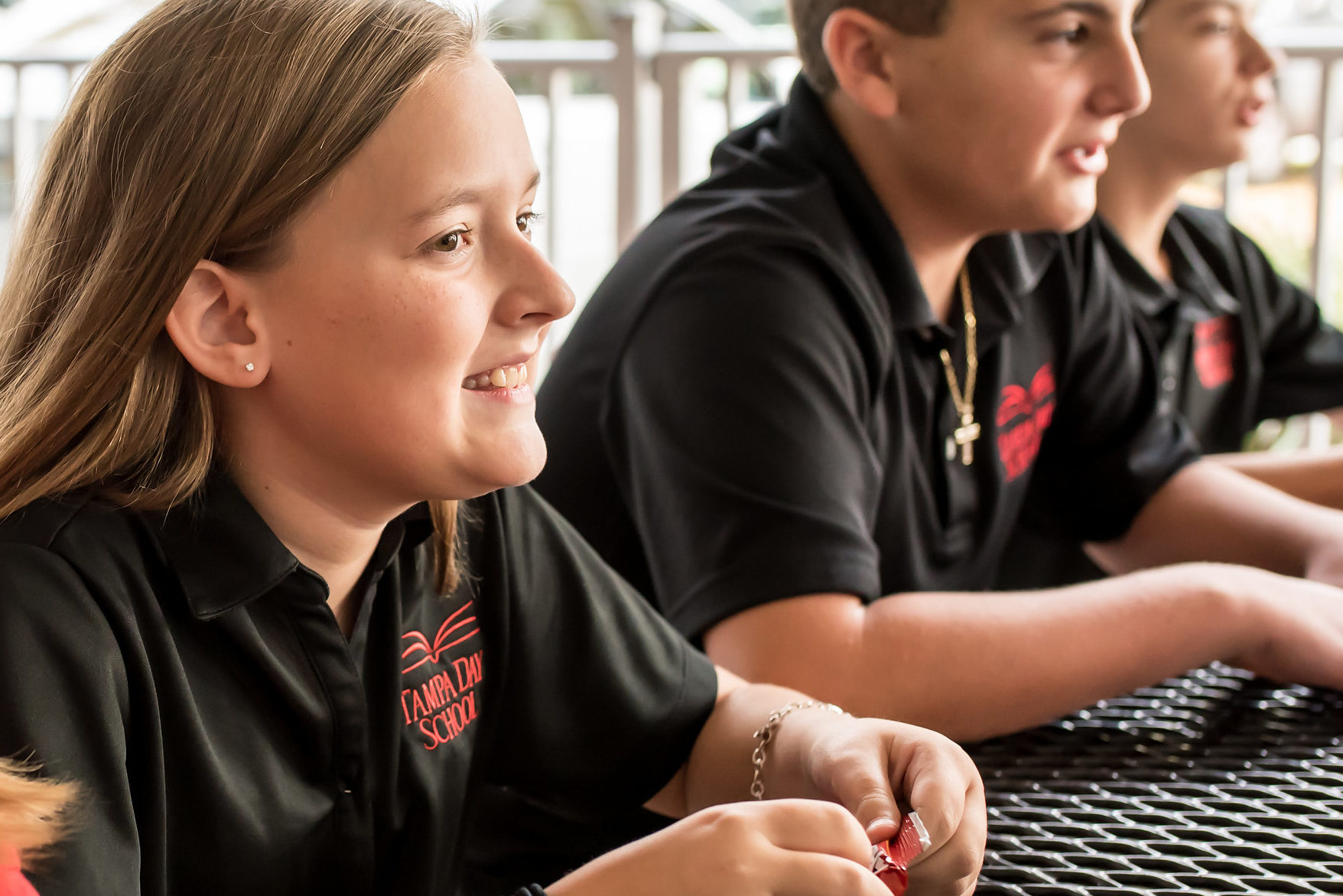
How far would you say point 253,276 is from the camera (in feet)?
3.09

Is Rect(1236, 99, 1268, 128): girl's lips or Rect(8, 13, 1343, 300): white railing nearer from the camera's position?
Rect(1236, 99, 1268, 128): girl's lips

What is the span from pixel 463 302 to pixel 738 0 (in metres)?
5.80

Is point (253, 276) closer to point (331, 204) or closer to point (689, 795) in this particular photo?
point (331, 204)

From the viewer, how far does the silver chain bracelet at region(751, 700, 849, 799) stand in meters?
1.13

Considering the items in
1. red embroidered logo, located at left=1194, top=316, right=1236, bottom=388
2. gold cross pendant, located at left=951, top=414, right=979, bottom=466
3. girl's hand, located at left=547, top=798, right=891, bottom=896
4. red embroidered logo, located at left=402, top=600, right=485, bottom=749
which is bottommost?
girl's hand, located at left=547, top=798, right=891, bottom=896

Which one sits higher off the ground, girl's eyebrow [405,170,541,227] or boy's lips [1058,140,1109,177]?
boy's lips [1058,140,1109,177]

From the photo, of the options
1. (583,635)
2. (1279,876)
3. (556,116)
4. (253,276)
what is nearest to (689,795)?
(583,635)

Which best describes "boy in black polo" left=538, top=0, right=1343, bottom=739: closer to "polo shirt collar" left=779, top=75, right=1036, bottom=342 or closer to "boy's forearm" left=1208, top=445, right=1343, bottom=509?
"polo shirt collar" left=779, top=75, right=1036, bottom=342

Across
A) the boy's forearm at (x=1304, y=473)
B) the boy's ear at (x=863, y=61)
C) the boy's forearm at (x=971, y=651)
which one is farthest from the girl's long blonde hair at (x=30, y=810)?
the boy's forearm at (x=1304, y=473)

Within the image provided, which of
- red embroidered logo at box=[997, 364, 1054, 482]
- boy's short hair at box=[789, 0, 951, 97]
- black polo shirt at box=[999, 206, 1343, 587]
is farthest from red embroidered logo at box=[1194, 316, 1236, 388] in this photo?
boy's short hair at box=[789, 0, 951, 97]

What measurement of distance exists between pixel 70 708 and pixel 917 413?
1.06 m

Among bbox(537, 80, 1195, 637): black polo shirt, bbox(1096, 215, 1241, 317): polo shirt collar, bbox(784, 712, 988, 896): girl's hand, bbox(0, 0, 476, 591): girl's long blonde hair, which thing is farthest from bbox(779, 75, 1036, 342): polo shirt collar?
bbox(0, 0, 476, 591): girl's long blonde hair

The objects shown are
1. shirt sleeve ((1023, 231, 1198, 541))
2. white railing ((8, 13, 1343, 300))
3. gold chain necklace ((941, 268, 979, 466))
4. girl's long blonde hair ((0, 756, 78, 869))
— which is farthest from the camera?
white railing ((8, 13, 1343, 300))

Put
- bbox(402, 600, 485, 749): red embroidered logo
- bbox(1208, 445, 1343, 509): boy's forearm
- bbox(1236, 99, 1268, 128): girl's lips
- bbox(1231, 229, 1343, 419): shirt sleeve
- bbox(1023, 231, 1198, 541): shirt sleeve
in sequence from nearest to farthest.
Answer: bbox(402, 600, 485, 749): red embroidered logo, bbox(1023, 231, 1198, 541): shirt sleeve, bbox(1208, 445, 1343, 509): boy's forearm, bbox(1236, 99, 1268, 128): girl's lips, bbox(1231, 229, 1343, 419): shirt sleeve
